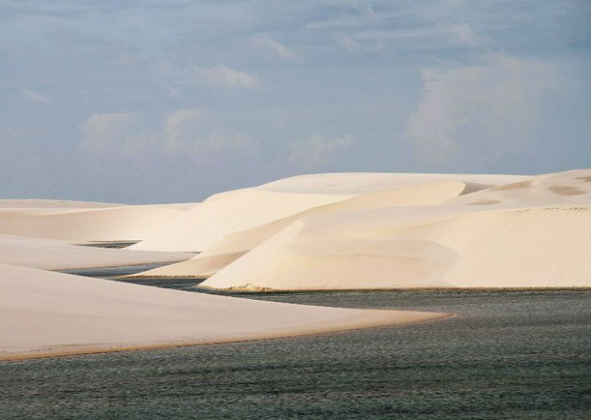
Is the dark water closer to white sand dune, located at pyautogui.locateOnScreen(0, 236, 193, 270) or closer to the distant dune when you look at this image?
the distant dune

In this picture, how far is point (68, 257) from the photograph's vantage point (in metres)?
81.2

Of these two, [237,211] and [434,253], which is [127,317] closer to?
[434,253]

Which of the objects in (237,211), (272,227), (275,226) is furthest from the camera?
(237,211)

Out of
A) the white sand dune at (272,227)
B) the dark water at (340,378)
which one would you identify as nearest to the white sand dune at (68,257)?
the white sand dune at (272,227)

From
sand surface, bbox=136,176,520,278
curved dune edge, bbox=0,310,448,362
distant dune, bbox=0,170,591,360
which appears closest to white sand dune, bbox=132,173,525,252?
distant dune, bbox=0,170,591,360

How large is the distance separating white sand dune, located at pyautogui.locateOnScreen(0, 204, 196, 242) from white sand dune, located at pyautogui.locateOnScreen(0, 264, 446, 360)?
147 m

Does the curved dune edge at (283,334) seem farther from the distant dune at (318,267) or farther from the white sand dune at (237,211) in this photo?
the white sand dune at (237,211)

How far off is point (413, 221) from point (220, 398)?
114ft

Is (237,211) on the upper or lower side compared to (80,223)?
lower

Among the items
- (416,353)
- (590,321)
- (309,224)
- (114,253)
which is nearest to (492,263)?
(309,224)

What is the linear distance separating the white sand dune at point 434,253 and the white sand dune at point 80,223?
128 meters

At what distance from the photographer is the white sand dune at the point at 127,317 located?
23.5 m

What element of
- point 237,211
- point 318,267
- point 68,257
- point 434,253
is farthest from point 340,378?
point 237,211

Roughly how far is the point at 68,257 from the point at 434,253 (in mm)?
40364
